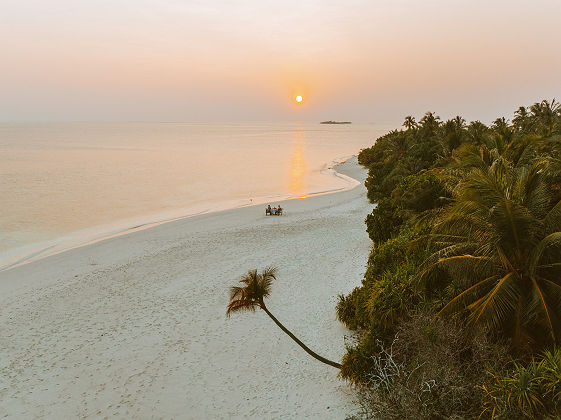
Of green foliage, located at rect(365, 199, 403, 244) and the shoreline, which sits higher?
green foliage, located at rect(365, 199, 403, 244)

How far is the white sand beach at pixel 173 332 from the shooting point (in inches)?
456

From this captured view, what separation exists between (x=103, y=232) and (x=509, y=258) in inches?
1284

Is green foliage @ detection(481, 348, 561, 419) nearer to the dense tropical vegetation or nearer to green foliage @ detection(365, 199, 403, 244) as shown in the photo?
the dense tropical vegetation

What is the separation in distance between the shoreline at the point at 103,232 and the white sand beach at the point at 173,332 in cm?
244

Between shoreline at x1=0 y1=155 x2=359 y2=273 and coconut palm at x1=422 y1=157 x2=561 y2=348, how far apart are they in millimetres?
27149

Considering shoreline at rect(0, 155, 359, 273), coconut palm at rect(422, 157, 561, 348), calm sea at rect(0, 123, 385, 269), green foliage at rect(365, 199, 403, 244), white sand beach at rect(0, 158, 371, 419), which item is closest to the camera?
coconut palm at rect(422, 157, 561, 348)

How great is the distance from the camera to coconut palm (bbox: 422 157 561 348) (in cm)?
856

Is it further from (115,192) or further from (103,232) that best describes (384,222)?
(115,192)

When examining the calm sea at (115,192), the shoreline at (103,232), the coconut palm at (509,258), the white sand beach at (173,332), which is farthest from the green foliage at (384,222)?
the calm sea at (115,192)

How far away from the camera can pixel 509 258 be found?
9.27 m

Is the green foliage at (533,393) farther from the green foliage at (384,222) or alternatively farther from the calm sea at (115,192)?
the calm sea at (115,192)

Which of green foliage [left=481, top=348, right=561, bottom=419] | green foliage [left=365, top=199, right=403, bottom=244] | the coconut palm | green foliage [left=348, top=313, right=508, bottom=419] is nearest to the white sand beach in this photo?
green foliage [left=365, top=199, right=403, bottom=244]

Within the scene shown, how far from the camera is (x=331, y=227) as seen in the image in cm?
3028

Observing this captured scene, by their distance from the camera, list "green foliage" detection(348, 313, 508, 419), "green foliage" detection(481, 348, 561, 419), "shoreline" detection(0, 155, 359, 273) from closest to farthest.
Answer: "green foliage" detection(481, 348, 561, 419) → "green foliage" detection(348, 313, 508, 419) → "shoreline" detection(0, 155, 359, 273)
